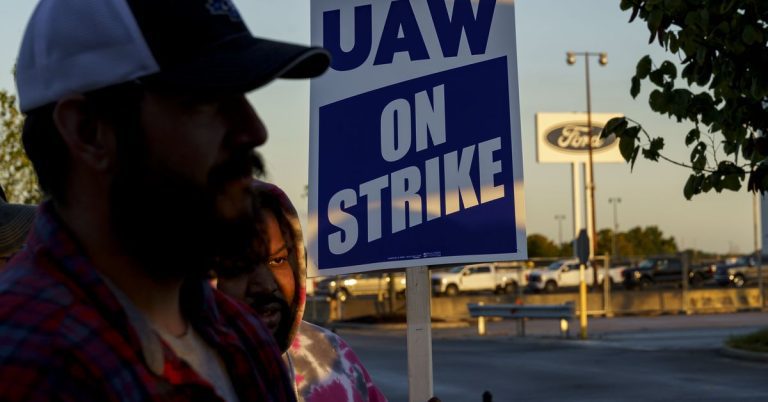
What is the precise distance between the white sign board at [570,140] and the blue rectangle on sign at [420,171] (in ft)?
153

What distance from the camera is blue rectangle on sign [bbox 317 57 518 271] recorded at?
14.1 feet

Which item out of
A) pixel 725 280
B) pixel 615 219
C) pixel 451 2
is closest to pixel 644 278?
pixel 725 280

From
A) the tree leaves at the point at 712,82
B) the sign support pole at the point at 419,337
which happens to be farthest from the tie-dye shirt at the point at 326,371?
the tree leaves at the point at 712,82

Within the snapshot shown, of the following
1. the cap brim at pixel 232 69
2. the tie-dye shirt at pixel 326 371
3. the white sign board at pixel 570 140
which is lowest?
the tie-dye shirt at pixel 326 371

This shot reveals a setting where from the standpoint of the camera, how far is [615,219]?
146m

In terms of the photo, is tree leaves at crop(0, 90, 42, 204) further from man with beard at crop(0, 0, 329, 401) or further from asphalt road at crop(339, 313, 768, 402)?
man with beard at crop(0, 0, 329, 401)

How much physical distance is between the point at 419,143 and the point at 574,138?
49.8 metres

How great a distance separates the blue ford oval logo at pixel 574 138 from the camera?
52672 millimetres

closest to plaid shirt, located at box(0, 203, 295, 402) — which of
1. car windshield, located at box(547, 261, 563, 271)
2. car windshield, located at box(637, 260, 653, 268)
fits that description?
car windshield, located at box(547, 261, 563, 271)

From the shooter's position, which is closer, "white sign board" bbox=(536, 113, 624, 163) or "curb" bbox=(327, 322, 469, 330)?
"curb" bbox=(327, 322, 469, 330)

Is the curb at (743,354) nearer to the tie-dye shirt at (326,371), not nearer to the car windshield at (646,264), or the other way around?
the tie-dye shirt at (326,371)

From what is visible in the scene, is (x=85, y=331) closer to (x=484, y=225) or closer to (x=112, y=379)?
(x=112, y=379)

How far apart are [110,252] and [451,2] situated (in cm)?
306

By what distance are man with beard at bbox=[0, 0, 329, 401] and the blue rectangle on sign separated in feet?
8.72
